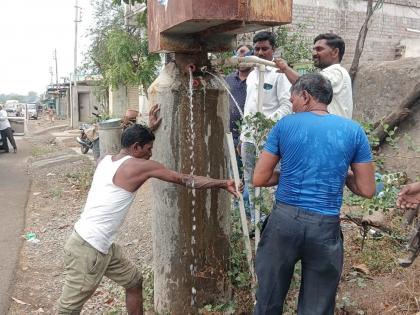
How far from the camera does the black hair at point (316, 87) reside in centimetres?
246

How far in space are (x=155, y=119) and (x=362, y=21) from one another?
407 inches

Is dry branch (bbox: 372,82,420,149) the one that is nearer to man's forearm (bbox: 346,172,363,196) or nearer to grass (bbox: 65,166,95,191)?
man's forearm (bbox: 346,172,363,196)

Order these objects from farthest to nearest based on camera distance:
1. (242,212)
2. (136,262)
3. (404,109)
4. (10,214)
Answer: (10,214) < (404,109) < (136,262) < (242,212)

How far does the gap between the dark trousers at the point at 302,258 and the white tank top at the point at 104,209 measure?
1.06 metres

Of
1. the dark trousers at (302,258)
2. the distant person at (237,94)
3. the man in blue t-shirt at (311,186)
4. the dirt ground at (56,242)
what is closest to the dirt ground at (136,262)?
the dirt ground at (56,242)

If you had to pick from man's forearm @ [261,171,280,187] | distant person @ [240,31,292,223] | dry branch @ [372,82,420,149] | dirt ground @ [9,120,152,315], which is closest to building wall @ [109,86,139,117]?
dirt ground @ [9,120,152,315]

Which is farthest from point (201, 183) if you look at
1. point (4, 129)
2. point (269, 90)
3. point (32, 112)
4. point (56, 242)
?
point (32, 112)

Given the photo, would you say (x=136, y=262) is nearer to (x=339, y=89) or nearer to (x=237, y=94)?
(x=237, y=94)

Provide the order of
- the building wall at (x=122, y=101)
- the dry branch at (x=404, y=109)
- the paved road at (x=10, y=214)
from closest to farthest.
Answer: the paved road at (x=10, y=214)
the dry branch at (x=404, y=109)
the building wall at (x=122, y=101)

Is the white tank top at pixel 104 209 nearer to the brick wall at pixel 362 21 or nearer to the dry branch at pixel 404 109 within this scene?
the dry branch at pixel 404 109

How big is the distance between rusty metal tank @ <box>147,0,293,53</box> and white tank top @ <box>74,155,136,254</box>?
865 millimetres

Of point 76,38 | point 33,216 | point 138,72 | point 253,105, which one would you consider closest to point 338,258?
point 253,105

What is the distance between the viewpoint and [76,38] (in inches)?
1081

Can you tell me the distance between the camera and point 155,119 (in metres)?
3.38
